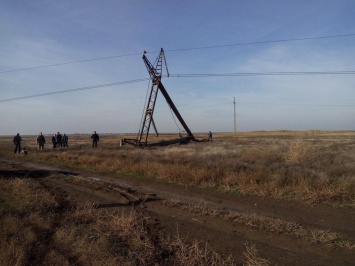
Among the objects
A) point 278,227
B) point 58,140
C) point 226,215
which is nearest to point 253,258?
point 278,227

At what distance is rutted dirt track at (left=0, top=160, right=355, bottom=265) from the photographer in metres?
5.56

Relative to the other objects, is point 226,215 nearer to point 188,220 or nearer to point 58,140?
point 188,220

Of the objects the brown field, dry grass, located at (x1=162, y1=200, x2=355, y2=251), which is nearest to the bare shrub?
the brown field

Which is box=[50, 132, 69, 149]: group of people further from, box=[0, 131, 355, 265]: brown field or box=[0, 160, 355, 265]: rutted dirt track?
box=[0, 160, 355, 265]: rutted dirt track

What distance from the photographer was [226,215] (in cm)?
767

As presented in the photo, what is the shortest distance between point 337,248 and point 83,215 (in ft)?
17.7

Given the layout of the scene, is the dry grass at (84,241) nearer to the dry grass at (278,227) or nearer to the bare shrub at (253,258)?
the bare shrub at (253,258)

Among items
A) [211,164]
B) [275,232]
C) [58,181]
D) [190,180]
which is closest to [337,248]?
[275,232]

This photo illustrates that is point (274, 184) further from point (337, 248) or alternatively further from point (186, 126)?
point (186, 126)

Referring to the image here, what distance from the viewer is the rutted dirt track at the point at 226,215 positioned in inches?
219

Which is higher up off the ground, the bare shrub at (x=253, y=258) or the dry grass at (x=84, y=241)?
the dry grass at (x=84, y=241)

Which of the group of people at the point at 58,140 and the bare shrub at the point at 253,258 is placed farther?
the group of people at the point at 58,140

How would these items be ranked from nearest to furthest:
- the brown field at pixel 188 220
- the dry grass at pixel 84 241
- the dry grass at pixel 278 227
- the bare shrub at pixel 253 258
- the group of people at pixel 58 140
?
the bare shrub at pixel 253 258 → the dry grass at pixel 84 241 → the brown field at pixel 188 220 → the dry grass at pixel 278 227 → the group of people at pixel 58 140

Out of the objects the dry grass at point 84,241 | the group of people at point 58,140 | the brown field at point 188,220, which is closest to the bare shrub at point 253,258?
the brown field at point 188,220
